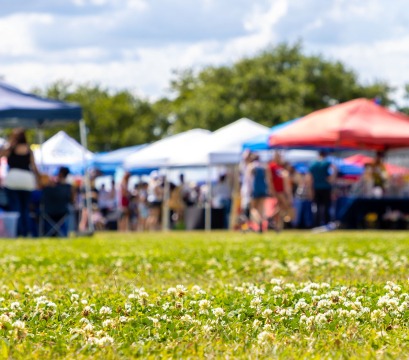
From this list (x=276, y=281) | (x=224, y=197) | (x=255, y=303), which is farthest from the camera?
(x=224, y=197)

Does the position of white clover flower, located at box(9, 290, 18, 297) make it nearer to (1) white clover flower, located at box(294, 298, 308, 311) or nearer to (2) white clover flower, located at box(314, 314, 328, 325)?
(1) white clover flower, located at box(294, 298, 308, 311)

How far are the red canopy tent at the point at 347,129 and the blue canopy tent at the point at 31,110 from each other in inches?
250

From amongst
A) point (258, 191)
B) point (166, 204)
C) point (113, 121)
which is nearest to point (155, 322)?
point (258, 191)

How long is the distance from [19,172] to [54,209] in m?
3.08

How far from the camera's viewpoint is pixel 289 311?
236 inches

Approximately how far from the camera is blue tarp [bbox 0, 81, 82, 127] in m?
20.3

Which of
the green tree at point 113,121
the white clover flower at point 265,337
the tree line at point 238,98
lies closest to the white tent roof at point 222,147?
the white clover flower at point 265,337

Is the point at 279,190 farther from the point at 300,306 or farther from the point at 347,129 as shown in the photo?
the point at 300,306

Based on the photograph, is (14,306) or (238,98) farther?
(238,98)

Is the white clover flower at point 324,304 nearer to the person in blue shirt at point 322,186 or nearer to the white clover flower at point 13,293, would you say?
the white clover flower at point 13,293

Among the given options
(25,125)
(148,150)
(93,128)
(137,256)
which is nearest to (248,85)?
(93,128)

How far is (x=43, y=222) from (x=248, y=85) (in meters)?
58.8

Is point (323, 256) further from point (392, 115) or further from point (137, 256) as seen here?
point (392, 115)

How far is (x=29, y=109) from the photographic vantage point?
66.8 ft
